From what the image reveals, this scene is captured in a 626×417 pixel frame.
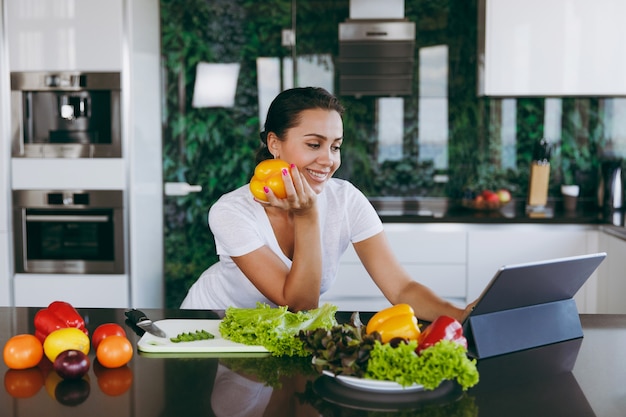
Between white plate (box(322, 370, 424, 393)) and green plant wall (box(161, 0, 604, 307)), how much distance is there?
123 inches

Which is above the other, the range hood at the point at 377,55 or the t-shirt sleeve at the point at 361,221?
the range hood at the point at 377,55

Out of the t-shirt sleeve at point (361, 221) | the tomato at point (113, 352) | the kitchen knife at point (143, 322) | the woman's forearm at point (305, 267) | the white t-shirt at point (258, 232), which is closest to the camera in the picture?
the tomato at point (113, 352)

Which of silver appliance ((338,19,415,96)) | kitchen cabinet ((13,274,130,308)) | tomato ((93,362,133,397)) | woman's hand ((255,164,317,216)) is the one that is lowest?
kitchen cabinet ((13,274,130,308))

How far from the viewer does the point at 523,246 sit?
3.79m

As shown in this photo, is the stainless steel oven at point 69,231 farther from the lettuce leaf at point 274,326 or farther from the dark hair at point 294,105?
the lettuce leaf at point 274,326

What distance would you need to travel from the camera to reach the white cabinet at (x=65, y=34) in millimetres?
3740

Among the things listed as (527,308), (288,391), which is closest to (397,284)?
(527,308)

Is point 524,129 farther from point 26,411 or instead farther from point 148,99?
point 26,411

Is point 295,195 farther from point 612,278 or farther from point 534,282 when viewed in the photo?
point 612,278

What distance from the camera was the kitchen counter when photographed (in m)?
1.22

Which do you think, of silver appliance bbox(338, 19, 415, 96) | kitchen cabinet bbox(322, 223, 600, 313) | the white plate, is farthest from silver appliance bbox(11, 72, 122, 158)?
the white plate

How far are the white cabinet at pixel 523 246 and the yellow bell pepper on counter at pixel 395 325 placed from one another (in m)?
2.49

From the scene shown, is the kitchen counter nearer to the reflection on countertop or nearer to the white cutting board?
the white cutting board

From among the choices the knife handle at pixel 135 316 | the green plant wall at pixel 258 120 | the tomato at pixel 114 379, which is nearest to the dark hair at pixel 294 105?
the knife handle at pixel 135 316
